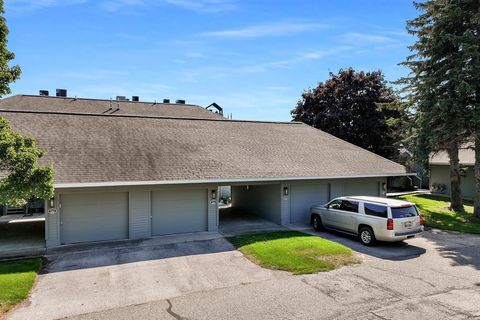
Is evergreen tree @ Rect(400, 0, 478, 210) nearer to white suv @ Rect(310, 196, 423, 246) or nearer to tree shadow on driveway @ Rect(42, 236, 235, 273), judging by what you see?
white suv @ Rect(310, 196, 423, 246)

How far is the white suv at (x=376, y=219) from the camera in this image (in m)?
12.4

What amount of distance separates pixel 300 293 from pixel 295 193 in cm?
900

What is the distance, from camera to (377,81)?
3309 cm

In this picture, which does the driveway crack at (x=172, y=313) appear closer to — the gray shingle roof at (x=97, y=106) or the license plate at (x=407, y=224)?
the license plate at (x=407, y=224)

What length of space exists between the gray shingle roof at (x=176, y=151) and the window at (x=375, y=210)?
140 inches

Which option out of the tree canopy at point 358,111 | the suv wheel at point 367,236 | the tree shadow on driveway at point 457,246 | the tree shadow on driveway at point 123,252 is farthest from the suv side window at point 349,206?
the tree canopy at point 358,111

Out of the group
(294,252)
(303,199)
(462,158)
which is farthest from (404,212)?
(462,158)

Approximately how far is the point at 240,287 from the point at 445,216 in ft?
50.2

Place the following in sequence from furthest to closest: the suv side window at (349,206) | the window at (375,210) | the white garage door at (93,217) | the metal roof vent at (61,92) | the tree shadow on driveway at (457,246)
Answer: the metal roof vent at (61,92), the suv side window at (349,206), the white garage door at (93,217), the window at (375,210), the tree shadow on driveway at (457,246)

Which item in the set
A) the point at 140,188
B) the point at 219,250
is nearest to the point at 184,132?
the point at 140,188

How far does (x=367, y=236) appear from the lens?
1313 cm

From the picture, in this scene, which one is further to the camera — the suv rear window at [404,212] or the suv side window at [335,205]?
the suv side window at [335,205]

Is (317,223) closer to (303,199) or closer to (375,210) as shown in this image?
(303,199)

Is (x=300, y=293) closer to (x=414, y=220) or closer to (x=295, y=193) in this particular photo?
(x=414, y=220)
